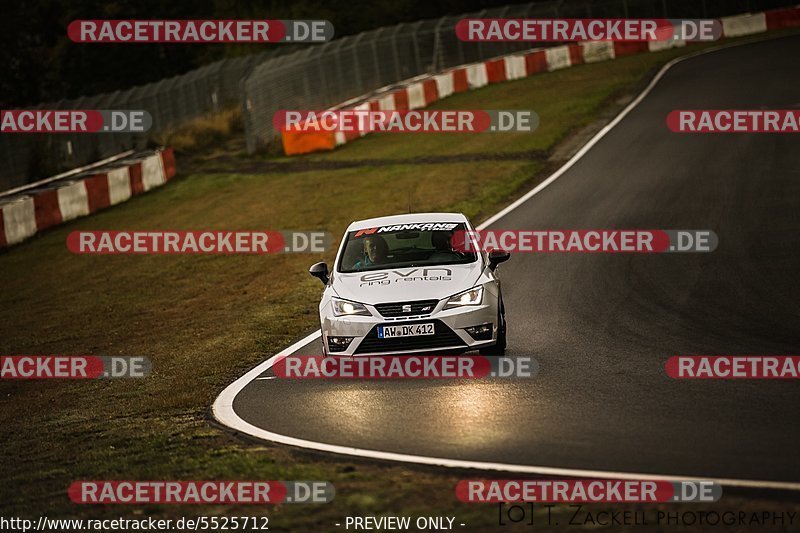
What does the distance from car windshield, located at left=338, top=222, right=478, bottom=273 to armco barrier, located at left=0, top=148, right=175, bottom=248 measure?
45.1ft

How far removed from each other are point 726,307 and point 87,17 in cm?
4831

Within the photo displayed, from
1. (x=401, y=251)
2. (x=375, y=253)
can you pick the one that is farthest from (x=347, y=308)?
(x=401, y=251)

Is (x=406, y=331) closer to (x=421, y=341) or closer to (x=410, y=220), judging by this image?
(x=421, y=341)

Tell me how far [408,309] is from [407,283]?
0.43 meters

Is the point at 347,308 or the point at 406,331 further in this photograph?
the point at 347,308

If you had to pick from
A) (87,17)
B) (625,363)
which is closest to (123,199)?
(625,363)

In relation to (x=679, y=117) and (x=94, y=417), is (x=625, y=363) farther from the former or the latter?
(x=679, y=117)

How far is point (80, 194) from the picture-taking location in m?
27.8

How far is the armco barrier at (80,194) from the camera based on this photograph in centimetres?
2541

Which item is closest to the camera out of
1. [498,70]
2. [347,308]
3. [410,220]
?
[347,308]

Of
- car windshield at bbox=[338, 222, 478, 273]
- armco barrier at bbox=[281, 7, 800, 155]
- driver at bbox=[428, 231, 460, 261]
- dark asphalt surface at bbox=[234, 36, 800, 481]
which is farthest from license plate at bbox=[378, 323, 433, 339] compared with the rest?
armco barrier at bbox=[281, 7, 800, 155]

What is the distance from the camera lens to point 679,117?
29750 mm

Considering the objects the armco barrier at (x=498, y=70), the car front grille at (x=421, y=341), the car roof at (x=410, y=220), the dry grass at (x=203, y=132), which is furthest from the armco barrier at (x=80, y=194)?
the car front grille at (x=421, y=341)

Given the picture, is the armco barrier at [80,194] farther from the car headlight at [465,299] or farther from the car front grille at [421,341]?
the car headlight at [465,299]
